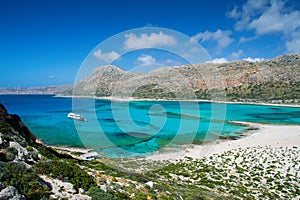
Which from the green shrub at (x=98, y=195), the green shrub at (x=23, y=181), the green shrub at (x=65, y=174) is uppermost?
the green shrub at (x=23, y=181)

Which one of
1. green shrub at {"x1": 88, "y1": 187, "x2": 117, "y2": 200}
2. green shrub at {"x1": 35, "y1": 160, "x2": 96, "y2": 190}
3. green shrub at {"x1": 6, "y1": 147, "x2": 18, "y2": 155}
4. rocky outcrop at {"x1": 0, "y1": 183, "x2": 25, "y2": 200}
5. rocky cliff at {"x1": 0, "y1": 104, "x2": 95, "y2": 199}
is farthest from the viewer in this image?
green shrub at {"x1": 6, "y1": 147, "x2": 18, "y2": 155}

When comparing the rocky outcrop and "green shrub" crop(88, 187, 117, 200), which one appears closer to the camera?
the rocky outcrop

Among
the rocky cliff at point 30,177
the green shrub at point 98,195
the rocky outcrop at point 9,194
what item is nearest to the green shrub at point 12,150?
the rocky cliff at point 30,177

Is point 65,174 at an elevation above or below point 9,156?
below

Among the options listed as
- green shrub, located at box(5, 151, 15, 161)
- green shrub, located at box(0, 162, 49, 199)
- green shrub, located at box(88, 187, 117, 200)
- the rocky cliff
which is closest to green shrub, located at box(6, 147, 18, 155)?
the rocky cliff

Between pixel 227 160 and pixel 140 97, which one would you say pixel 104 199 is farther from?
pixel 140 97

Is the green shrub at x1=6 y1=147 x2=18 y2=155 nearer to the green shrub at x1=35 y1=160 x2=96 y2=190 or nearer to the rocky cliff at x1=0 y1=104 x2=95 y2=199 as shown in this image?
the rocky cliff at x1=0 y1=104 x2=95 y2=199

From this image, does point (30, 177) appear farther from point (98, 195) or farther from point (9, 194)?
point (98, 195)

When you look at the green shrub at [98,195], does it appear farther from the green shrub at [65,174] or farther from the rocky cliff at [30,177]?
the green shrub at [65,174]

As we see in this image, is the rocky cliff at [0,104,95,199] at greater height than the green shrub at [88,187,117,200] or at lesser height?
greater

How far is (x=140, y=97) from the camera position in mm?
137375

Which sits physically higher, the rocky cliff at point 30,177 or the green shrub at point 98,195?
the rocky cliff at point 30,177

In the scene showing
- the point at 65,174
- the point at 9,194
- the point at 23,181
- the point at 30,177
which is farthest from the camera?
the point at 65,174

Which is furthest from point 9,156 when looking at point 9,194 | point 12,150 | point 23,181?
point 9,194
